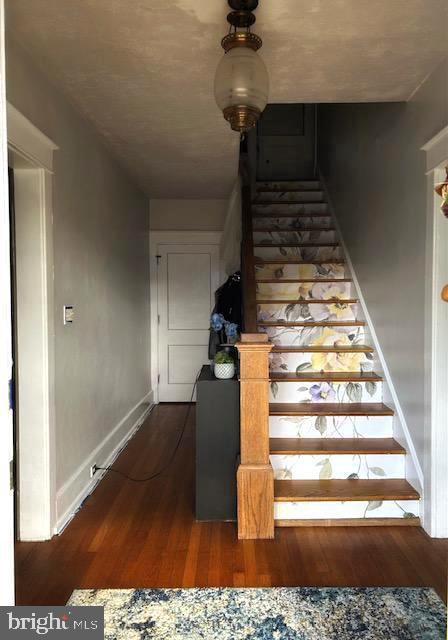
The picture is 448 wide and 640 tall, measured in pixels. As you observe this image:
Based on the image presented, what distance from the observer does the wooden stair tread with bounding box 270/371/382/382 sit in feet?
10.1

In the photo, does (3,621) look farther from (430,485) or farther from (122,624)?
(430,485)

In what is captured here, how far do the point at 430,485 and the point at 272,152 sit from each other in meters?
4.89

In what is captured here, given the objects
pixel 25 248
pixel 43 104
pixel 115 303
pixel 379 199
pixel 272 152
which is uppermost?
pixel 272 152

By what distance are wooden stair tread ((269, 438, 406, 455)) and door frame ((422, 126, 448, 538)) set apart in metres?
0.34

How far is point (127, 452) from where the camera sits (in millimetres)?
3756

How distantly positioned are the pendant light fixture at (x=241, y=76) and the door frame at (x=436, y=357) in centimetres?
109

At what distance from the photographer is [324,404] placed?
3.08 m

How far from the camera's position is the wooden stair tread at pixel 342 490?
2.51 m

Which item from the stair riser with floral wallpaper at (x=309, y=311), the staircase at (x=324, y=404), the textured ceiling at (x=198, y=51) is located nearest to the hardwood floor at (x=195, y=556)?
the staircase at (x=324, y=404)

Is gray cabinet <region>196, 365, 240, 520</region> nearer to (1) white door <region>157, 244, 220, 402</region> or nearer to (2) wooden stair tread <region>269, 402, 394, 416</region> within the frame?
(2) wooden stair tread <region>269, 402, 394, 416</region>

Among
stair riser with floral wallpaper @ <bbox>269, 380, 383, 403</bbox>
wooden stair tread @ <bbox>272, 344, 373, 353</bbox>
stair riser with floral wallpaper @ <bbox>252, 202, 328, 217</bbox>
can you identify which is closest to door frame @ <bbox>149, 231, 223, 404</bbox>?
stair riser with floral wallpaper @ <bbox>252, 202, 328, 217</bbox>

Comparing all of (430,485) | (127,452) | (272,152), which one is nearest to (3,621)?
(430,485)
